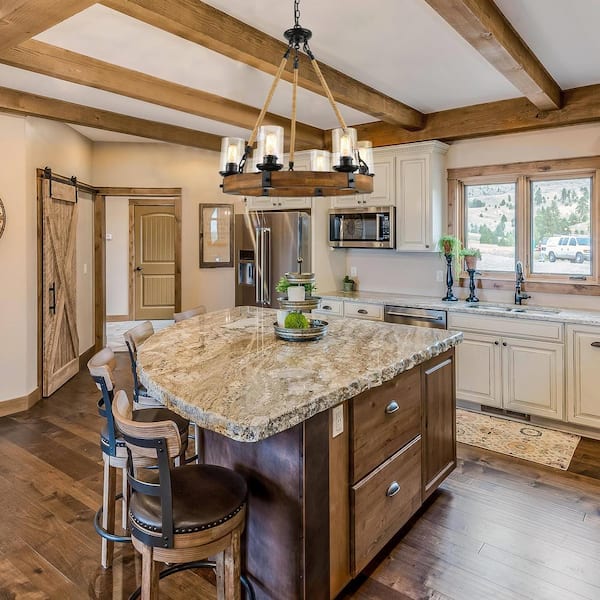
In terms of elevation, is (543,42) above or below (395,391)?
above

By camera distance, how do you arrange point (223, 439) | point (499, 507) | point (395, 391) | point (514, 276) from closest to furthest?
1. point (223, 439)
2. point (395, 391)
3. point (499, 507)
4. point (514, 276)

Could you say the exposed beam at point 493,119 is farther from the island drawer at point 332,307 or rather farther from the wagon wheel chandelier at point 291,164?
the wagon wheel chandelier at point 291,164

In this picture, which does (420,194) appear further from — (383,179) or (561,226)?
(561,226)

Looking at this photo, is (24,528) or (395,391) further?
(24,528)

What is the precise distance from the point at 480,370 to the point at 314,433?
2.94m

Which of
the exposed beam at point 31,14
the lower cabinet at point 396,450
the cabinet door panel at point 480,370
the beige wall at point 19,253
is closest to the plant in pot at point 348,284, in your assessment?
the cabinet door panel at point 480,370

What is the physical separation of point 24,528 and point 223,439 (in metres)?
1.39

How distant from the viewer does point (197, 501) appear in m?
1.66

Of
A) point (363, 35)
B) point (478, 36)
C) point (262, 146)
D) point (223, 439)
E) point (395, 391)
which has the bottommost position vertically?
point (223, 439)

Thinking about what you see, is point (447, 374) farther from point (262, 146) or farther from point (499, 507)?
point (262, 146)

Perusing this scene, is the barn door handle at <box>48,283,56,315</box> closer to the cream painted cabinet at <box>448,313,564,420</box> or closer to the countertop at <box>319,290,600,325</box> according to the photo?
the countertop at <box>319,290,600,325</box>

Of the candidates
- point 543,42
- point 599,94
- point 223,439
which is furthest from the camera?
point 599,94

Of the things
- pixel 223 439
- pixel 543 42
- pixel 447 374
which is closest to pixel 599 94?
pixel 543 42

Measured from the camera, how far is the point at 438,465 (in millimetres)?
2826
